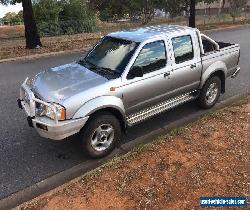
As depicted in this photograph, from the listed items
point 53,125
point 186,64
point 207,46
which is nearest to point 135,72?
→ point 186,64

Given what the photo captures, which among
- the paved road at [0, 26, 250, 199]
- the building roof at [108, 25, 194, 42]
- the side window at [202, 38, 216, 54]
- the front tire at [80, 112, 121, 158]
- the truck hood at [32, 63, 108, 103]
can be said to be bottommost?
the paved road at [0, 26, 250, 199]

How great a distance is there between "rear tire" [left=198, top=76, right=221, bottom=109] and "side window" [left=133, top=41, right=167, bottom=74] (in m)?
1.63

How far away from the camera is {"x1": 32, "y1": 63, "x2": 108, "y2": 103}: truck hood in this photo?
5.29 metres

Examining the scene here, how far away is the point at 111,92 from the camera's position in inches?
218

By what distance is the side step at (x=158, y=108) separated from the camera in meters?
6.09

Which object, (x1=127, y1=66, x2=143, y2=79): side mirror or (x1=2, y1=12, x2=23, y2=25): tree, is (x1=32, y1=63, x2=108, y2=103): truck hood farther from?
(x1=2, y1=12, x2=23, y2=25): tree

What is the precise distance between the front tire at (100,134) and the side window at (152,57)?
1.19 meters

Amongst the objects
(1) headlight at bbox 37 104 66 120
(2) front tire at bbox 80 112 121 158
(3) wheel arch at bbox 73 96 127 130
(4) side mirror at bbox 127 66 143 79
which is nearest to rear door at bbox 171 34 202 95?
(4) side mirror at bbox 127 66 143 79

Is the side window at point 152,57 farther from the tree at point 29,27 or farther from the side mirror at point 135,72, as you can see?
the tree at point 29,27

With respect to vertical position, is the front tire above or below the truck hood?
below

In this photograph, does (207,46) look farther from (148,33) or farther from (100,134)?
(100,134)

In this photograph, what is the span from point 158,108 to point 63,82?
2047 millimetres

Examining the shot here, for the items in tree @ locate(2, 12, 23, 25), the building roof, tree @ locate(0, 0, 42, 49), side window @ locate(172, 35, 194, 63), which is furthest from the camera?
tree @ locate(2, 12, 23, 25)

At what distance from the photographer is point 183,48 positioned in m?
6.72
